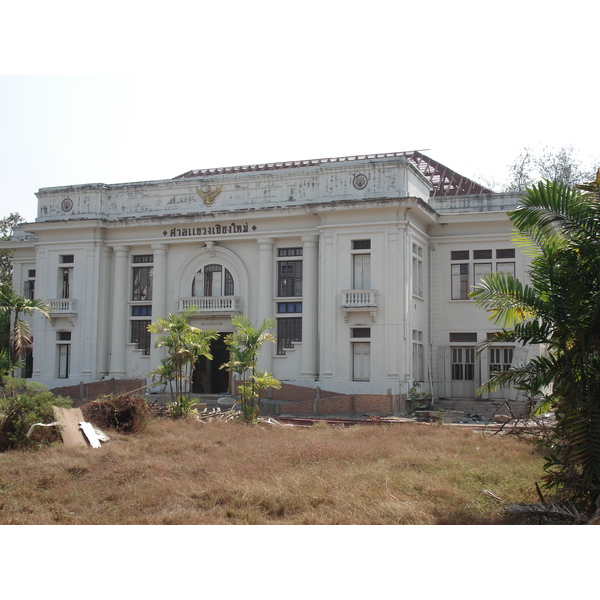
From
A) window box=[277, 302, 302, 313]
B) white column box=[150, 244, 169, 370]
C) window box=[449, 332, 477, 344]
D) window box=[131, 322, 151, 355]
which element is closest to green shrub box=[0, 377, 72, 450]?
window box=[277, 302, 302, 313]

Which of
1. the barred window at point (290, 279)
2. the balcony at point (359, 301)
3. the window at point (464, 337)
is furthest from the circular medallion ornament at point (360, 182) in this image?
the window at point (464, 337)

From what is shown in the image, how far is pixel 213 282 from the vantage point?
2883 cm

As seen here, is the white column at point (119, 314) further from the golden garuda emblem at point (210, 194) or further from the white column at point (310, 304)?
the white column at point (310, 304)

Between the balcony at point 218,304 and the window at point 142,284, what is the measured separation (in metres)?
2.46

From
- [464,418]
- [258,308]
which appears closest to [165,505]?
[464,418]

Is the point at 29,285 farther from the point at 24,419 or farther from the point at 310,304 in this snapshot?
the point at 24,419

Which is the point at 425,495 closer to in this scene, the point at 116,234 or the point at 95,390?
the point at 95,390

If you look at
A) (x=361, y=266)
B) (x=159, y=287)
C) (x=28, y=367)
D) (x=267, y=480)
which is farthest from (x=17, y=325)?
(x=267, y=480)

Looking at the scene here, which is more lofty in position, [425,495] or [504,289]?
[504,289]

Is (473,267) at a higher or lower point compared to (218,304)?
higher

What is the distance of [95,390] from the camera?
28.0 meters

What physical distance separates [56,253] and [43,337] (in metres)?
3.60

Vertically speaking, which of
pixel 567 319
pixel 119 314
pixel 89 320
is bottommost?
pixel 567 319

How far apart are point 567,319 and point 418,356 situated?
18.0 meters
